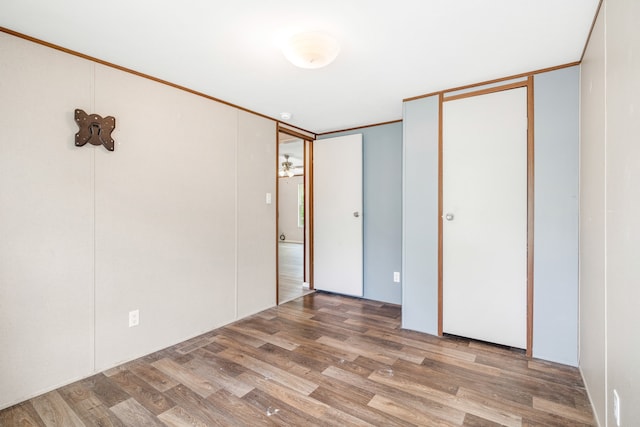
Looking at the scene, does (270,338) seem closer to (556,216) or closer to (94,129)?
(94,129)

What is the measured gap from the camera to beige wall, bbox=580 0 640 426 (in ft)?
3.65

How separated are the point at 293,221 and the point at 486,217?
8029 mm

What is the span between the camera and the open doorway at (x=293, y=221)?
4.45 meters

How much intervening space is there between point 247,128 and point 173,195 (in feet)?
3.69

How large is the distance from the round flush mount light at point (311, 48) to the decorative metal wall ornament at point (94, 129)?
4.57ft

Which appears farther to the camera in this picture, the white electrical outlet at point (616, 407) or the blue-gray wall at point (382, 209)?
the blue-gray wall at point (382, 209)

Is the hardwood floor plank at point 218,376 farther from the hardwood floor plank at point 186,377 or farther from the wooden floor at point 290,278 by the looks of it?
the wooden floor at point 290,278

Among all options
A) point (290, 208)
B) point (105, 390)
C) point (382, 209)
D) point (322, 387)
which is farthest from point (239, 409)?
point (290, 208)

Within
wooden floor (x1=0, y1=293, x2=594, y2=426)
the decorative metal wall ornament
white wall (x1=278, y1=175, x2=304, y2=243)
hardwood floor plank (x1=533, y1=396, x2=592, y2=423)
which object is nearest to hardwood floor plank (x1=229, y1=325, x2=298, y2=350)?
wooden floor (x1=0, y1=293, x2=594, y2=426)

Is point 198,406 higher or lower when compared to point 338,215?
lower

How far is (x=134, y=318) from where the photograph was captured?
2.40m

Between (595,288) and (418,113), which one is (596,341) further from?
(418,113)

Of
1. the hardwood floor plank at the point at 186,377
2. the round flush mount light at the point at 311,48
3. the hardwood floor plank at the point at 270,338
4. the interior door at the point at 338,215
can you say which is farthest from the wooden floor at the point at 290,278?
the round flush mount light at the point at 311,48

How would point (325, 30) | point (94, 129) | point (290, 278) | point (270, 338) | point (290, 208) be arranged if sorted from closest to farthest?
point (325, 30) → point (94, 129) → point (270, 338) → point (290, 278) → point (290, 208)
